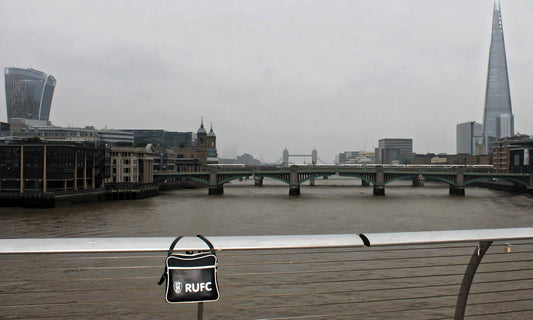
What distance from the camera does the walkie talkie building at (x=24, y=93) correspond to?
16000 cm

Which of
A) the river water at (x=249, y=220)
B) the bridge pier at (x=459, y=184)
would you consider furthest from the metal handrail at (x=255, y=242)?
the bridge pier at (x=459, y=184)

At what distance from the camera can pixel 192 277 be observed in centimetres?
243

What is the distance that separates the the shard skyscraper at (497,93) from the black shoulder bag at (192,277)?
178084mm

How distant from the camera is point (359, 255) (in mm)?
16016

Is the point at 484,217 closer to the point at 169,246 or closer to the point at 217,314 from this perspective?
the point at 217,314

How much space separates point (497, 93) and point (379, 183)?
430 ft

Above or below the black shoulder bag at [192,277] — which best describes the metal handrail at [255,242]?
above

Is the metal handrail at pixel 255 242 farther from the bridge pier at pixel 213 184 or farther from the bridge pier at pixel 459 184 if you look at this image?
the bridge pier at pixel 459 184

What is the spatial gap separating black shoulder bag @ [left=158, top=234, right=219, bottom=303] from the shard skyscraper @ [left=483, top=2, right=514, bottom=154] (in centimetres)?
17808

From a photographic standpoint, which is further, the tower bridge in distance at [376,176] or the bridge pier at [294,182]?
the tower bridge in distance at [376,176]

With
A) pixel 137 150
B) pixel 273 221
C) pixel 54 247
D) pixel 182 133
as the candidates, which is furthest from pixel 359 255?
pixel 182 133

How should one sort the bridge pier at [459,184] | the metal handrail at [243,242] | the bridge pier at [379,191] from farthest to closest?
the bridge pier at [459,184] < the bridge pier at [379,191] < the metal handrail at [243,242]

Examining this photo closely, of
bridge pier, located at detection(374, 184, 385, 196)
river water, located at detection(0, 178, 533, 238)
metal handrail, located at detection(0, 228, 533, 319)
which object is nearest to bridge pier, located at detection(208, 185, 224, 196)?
river water, located at detection(0, 178, 533, 238)

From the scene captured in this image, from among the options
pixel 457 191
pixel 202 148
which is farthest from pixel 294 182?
pixel 202 148
